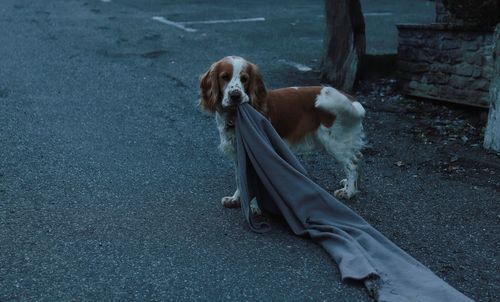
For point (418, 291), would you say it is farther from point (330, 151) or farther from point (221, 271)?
point (330, 151)

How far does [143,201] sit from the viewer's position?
475cm

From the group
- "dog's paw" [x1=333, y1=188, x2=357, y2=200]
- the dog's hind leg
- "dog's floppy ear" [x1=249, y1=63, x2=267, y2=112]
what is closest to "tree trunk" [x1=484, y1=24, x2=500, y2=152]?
the dog's hind leg

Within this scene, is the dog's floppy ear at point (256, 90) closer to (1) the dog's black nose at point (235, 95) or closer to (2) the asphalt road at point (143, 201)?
(1) the dog's black nose at point (235, 95)

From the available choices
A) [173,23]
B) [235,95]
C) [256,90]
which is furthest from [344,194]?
[173,23]

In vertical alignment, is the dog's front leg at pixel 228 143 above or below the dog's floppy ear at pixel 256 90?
below

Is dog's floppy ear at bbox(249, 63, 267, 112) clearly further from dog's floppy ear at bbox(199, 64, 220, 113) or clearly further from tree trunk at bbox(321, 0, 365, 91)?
tree trunk at bbox(321, 0, 365, 91)

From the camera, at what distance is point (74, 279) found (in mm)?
3609

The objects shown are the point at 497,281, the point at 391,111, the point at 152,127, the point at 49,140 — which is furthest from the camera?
the point at 391,111

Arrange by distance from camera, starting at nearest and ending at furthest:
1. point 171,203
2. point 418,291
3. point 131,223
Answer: point 418,291
point 131,223
point 171,203

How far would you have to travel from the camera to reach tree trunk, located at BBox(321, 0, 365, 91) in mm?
7977

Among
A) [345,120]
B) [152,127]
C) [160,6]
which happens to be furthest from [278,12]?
[345,120]

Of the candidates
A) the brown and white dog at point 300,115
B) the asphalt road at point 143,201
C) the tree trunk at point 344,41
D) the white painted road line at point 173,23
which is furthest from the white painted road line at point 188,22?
the brown and white dog at point 300,115

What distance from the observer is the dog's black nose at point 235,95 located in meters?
4.31

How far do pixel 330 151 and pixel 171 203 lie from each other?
1247 millimetres
